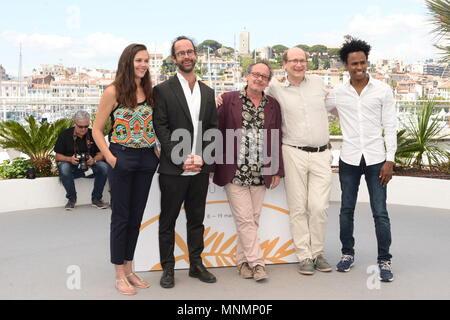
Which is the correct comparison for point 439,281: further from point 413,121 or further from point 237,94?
point 413,121

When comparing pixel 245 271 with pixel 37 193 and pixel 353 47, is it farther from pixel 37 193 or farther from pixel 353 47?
pixel 37 193

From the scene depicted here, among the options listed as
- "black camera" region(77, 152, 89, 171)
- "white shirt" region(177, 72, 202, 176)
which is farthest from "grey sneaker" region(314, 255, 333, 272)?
"black camera" region(77, 152, 89, 171)

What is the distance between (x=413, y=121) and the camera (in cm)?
696

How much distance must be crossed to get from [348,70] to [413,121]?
11.8 ft

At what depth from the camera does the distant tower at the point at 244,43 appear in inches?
4407

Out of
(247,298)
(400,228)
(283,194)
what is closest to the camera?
(247,298)

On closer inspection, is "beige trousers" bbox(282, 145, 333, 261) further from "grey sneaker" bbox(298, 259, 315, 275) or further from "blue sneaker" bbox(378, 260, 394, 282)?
"blue sneaker" bbox(378, 260, 394, 282)

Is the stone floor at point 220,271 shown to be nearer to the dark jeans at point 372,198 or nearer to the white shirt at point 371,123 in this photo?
the dark jeans at point 372,198

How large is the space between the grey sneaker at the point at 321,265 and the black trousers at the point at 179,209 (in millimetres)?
808

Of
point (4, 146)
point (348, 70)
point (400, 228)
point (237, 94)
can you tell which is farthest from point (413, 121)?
point (4, 146)

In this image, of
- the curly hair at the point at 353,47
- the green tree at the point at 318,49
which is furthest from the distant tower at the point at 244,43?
the curly hair at the point at 353,47

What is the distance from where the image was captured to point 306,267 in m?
3.71

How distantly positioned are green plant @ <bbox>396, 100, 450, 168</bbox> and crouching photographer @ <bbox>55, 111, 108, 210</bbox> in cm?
363

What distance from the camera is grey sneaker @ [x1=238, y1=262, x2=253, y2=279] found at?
3.65 m
